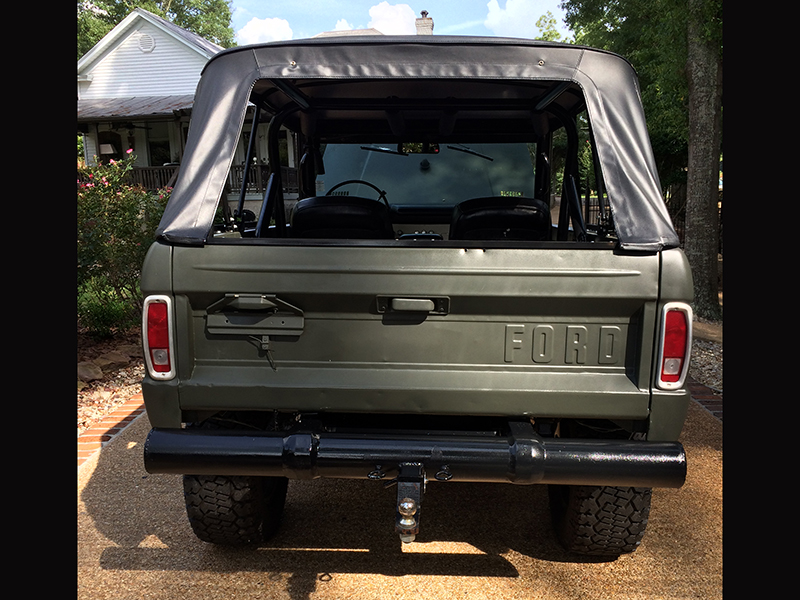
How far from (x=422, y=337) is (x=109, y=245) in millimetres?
5569

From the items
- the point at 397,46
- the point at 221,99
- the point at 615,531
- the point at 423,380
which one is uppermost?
the point at 397,46

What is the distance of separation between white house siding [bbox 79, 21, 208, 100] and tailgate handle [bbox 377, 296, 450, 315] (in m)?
25.7

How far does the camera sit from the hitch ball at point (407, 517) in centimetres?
229

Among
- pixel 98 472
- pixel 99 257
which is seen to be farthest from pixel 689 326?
pixel 99 257

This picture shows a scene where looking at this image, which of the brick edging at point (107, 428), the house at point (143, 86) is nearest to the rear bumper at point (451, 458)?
the brick edging at point (107, 428)

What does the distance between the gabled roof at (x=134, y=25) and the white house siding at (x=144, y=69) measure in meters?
0.24

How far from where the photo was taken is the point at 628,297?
2.43 m

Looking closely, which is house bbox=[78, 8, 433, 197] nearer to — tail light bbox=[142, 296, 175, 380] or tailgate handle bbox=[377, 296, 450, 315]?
tail light bbox=[142, 296, 175, 380]

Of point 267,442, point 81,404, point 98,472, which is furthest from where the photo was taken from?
point 81,404

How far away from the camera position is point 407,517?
2.32 metres

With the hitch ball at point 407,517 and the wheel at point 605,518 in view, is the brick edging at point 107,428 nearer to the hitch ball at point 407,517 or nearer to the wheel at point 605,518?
the hitch ball at point 407,517

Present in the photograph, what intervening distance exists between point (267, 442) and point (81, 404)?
3.88m

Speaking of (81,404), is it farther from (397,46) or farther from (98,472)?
(397,46)

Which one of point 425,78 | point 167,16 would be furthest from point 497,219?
point 167,16
